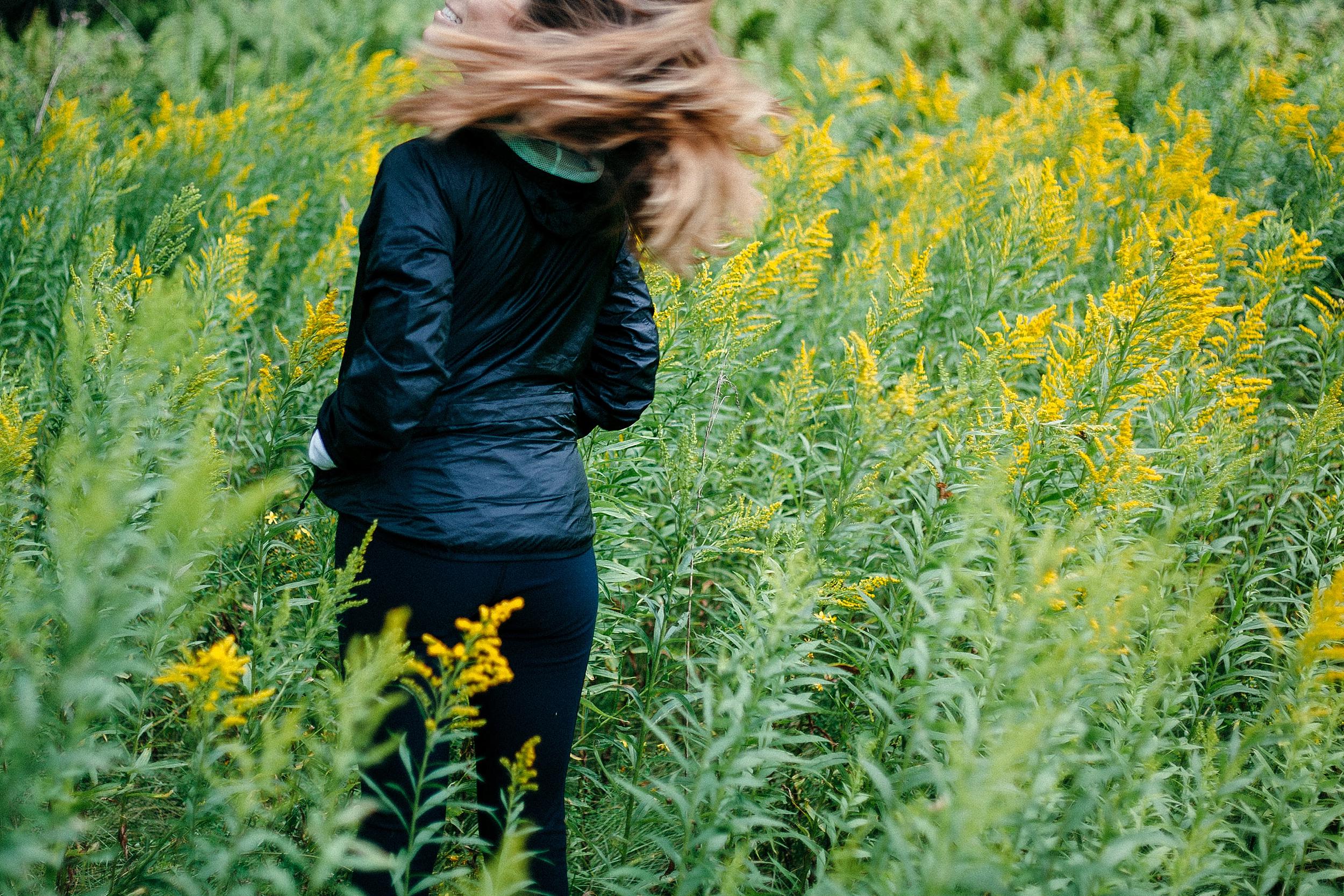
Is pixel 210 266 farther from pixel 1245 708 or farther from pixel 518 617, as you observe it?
pixel 1245 708

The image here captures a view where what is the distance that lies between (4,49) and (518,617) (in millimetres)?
5920

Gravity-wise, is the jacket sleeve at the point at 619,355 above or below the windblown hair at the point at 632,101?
below

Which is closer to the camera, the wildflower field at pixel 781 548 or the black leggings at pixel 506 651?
the wildflower field at pixel 781 548

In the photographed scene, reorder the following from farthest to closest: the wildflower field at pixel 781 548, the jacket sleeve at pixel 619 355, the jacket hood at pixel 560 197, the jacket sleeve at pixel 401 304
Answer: the jacket sleeve at pixel 619 355 → the jacket hood at pixel 560 197 → the jacket sleeve at pixel 401 304 → the wildflower field at pixel 781 548

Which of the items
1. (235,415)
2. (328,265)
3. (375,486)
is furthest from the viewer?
(328,265)

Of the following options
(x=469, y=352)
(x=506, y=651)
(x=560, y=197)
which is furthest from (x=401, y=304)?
(x=506, y=651)

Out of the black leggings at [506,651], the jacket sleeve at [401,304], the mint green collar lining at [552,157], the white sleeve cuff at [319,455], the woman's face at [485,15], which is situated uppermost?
the woman's face at [485,15]

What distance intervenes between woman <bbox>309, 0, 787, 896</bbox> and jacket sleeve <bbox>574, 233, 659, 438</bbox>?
151 mm

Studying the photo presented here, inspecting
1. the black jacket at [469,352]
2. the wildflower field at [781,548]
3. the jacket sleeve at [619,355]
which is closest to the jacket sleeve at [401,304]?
the black jacket at [469,352]

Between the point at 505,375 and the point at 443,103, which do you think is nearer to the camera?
the point at 443,103

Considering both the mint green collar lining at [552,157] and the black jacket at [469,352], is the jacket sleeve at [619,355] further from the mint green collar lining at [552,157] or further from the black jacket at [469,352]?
the mint green collar lining at [552,157]

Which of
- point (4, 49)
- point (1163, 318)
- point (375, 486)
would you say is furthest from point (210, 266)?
point (4, 49)

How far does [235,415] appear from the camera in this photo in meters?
2.96

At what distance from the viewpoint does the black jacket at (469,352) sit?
1.66 m
